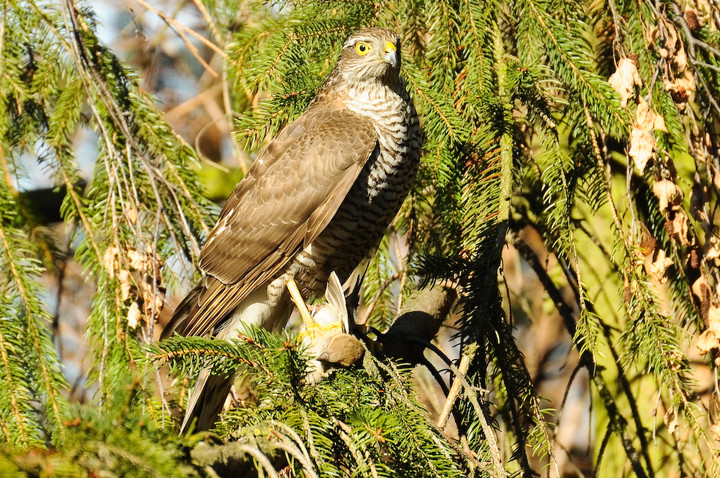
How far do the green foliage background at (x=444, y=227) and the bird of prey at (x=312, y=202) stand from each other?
138mm

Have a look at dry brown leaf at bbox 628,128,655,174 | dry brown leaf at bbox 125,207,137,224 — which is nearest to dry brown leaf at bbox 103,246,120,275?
dry brown leaf at bbox 125,207,137,224

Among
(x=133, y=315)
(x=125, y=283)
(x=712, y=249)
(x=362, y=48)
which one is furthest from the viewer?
(x=362, y=48)

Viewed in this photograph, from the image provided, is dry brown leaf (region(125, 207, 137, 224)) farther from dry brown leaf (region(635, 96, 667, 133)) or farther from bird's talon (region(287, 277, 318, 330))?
dry brown leaf (region(635, 96, 667, 133))

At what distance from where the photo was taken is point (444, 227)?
125 inches

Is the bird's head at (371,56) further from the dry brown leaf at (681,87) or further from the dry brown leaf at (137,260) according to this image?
the dry brown leaf at (137,260)

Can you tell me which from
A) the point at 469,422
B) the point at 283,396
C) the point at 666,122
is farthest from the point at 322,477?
the point at 666,122

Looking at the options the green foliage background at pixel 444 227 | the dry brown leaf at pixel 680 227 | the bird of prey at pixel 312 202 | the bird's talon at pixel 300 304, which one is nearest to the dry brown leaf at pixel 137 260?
the green foliage background at pixel 444 227

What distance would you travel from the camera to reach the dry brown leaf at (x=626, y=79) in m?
2.51

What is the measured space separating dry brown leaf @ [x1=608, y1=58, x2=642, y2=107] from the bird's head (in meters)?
0.99

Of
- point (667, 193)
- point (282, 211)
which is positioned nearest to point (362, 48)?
point (282, 211)

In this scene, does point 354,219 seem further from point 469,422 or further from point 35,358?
point 35,358

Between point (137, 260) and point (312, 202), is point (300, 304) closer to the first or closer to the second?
point (312, 202)

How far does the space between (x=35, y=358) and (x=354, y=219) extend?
4.49 feet

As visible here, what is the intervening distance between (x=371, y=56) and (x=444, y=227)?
0.80 m
